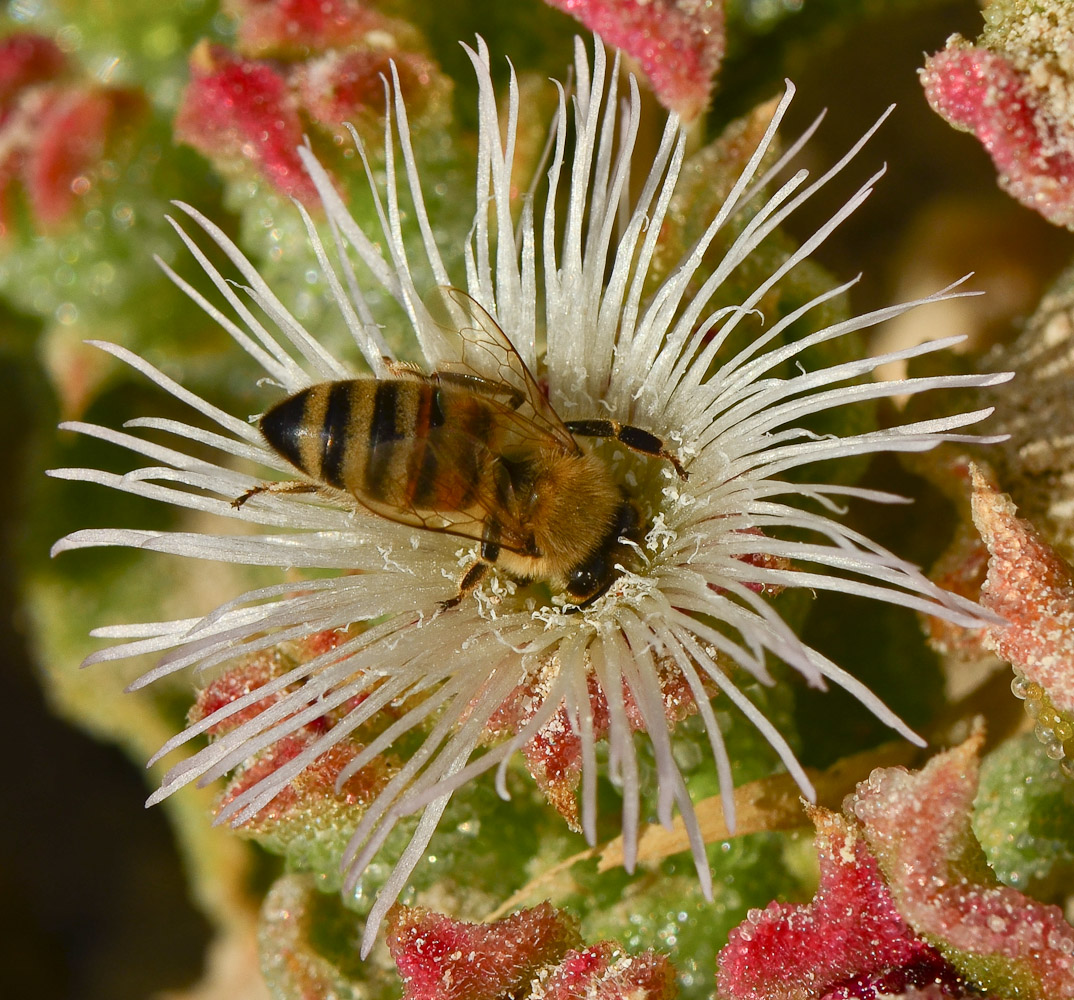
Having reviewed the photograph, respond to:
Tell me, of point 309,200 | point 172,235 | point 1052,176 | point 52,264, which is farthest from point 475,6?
point 1052,176

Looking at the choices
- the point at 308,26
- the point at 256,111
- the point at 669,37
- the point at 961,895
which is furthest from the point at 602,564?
the point at 308,26

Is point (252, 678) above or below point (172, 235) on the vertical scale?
below

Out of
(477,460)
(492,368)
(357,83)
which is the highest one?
(357,83)

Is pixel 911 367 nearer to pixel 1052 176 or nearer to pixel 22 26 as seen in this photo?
pixel 1052 176

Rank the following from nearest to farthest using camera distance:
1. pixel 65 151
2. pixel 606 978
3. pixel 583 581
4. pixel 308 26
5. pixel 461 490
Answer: pixel 606 978 → pixel 461 490 → pixel 583 581 → pixel 308 26 → pixel 65 151

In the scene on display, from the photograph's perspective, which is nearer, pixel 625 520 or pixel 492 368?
pixel 625 520

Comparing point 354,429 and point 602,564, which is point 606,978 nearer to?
point 602,564

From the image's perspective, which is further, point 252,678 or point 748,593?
point 252,678
